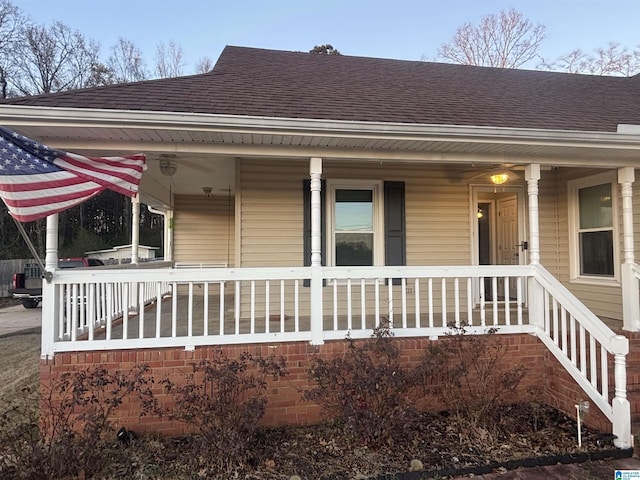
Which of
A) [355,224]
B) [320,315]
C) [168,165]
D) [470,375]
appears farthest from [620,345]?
[168,165]

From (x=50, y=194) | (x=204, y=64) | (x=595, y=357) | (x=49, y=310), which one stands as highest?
(x=204, y=64)

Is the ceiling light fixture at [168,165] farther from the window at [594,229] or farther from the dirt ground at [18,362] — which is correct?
the window at [594,229]

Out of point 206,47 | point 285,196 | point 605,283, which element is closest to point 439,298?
point 605,283

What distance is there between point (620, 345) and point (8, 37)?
29.4 metres

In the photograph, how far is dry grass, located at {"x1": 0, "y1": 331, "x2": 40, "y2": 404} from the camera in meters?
5.21

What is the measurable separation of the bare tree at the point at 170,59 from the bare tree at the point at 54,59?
404 centimetres

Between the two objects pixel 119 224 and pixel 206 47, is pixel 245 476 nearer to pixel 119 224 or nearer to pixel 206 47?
pixel 206 47

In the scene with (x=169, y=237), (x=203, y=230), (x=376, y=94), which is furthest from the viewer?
(x=169, y=237)

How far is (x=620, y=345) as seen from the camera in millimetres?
3568

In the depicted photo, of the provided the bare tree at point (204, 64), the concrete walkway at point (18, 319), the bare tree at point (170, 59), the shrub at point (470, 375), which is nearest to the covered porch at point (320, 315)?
the shrub at point (470, 375)

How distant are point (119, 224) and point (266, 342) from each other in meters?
30.4

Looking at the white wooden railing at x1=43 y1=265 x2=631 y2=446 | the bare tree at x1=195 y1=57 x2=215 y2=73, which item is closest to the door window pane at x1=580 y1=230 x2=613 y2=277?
the white wooden railing at x1=43 y1=265 x2=631 y2=446

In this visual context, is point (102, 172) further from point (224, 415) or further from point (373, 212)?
point (373, 212)

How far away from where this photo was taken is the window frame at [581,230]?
5.93 meters
